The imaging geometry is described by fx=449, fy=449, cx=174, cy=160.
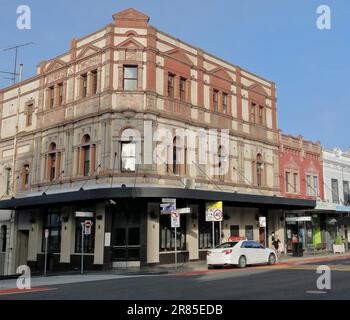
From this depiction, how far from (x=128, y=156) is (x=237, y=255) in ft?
28.8

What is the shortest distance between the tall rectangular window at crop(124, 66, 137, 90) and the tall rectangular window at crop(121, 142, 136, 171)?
3616mm

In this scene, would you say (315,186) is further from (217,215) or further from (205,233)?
(217,215)

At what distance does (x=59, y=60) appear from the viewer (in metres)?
31.3

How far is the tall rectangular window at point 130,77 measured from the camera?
27531 mm

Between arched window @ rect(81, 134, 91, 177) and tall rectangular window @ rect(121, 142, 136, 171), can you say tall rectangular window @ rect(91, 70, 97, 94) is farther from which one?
tall rectangular window @ rect(121, 142, 136, 171)

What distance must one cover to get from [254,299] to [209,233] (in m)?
19.7

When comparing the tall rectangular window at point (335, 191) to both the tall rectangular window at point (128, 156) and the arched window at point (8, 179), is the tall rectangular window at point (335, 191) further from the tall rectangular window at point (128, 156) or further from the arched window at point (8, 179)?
the arched window at point (8, 179)

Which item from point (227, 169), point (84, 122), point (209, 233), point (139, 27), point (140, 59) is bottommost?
point (209, 233)

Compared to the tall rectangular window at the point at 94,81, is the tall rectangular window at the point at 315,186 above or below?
below

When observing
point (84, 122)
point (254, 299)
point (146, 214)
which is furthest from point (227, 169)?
point (254, 299)

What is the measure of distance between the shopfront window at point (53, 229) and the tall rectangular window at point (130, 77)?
9.62m

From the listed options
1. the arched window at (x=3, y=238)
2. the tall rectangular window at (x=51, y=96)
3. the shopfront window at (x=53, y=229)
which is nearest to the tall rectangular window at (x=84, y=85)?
the tall rectangular window at (x=51, y=96)
